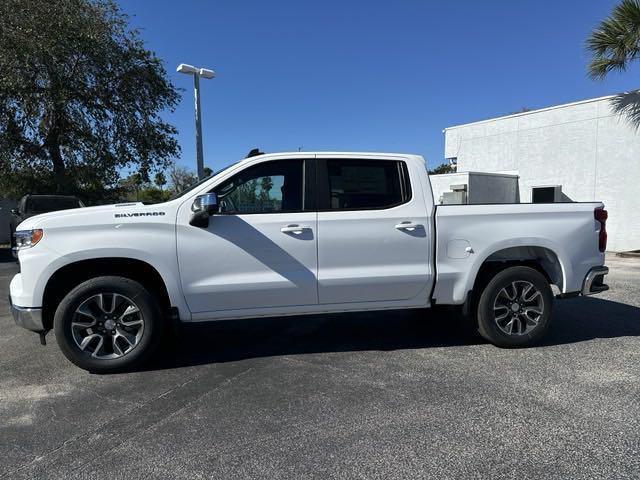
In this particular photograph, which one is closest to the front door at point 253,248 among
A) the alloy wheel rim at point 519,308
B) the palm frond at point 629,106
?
the alloy wheel rim at point 519,308

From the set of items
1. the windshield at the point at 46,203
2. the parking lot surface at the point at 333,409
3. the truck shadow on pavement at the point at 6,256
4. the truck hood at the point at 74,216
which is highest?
the windshield at the point at 46,203

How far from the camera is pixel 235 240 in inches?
176

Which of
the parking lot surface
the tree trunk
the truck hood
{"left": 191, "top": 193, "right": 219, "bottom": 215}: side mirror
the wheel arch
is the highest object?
the tree trunk

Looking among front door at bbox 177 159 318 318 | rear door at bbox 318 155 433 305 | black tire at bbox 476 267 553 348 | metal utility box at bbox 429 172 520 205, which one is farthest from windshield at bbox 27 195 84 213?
black tire at bbox 476 267 553 348

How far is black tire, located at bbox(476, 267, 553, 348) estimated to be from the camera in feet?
16.3

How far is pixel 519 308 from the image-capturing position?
5.04 m

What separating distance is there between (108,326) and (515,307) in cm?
393

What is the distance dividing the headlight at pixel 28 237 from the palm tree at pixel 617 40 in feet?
48.0

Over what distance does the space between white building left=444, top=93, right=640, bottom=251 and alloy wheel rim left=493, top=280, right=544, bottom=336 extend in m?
12.5

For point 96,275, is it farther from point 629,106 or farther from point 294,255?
point 629,106

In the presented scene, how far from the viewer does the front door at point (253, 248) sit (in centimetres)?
445

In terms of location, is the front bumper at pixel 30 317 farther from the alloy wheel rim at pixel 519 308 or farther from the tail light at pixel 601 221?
the tail light at pixel 601 221

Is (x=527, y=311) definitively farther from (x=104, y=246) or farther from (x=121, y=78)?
(x=121, y=78)

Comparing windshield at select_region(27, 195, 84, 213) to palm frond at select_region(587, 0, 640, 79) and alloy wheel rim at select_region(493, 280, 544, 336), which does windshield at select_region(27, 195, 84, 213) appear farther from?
palm frond at select_region(587, 0, 640, 79)
